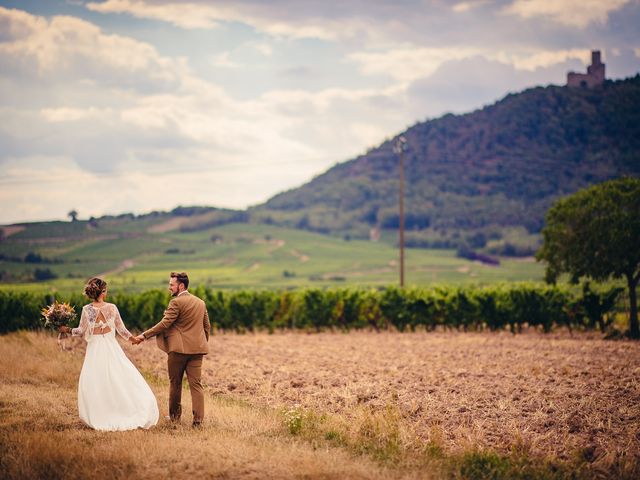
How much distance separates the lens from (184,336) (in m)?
10.8

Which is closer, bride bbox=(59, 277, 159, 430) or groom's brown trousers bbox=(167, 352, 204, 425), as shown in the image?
bride bbox=(59, 277, 159, 430)

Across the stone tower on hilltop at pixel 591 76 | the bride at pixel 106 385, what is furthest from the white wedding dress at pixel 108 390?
the stone tower on hilltop at pixel 591 76

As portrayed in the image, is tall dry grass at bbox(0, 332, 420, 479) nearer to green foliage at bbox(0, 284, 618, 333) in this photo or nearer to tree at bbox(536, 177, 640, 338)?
green foliage at bbox(0, 284, 618, 333)

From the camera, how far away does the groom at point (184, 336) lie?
10.7 meters

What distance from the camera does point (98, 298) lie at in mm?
10914

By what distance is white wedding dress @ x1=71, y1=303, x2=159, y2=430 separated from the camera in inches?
412

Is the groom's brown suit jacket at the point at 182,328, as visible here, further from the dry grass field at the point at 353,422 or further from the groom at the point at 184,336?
the dry grass field at the point at 353,422

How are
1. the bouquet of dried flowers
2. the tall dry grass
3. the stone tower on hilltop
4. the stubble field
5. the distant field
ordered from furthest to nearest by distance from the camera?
1. the stone tower on hilltop
2. the distant field
3. the bouquet of dried flowers
4. the stubble field
5. the tall dry grass

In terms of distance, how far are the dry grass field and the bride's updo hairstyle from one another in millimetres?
2079

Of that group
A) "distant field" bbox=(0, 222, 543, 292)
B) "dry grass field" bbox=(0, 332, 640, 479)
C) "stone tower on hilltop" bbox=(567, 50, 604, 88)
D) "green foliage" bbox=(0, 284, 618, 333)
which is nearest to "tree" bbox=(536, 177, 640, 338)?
"green foliage" bbox=(0, 284, 618, 333)

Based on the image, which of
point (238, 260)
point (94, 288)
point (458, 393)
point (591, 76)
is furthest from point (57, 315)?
point (591, 76)

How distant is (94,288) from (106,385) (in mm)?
1539

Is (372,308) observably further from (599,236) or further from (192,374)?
(192,374)

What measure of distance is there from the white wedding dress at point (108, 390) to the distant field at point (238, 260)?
67021 mm
